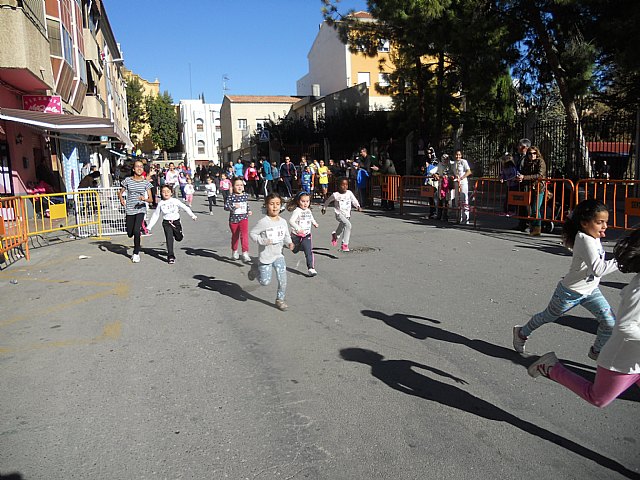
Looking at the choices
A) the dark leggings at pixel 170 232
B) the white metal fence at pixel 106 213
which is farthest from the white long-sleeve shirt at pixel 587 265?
the white metal fence at pixel 106 213

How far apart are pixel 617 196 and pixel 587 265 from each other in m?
7.07

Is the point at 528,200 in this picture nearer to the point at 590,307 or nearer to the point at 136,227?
the point at 590,307

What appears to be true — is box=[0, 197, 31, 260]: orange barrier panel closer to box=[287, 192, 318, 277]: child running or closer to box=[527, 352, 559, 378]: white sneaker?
box=[287, 192, 318, 277]: child running

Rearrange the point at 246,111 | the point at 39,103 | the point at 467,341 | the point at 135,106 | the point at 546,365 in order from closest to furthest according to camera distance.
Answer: the point at 546,365, the point at 467,341, the point at 39,103, the point at 246,111, the point at 135,106

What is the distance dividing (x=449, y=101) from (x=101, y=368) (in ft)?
70.7

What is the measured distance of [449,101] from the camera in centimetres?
2344

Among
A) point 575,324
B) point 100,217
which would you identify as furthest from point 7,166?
Answer: point 575,324

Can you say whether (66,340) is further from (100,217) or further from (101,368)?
(100,217)

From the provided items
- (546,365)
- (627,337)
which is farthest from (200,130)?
(627,337)

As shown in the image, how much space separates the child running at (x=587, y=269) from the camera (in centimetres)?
396

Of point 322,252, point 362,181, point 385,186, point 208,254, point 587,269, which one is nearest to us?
point 587,269

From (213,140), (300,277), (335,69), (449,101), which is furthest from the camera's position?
(213,140)

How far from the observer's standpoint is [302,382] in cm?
419

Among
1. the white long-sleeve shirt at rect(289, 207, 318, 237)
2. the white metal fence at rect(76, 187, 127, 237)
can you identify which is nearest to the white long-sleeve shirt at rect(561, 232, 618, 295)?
the white long-sleeve shirt at rect(289, 207, 318, 237)
